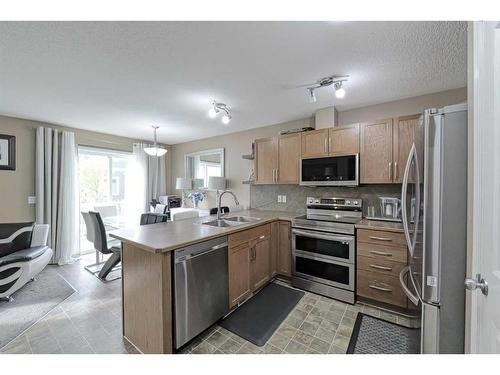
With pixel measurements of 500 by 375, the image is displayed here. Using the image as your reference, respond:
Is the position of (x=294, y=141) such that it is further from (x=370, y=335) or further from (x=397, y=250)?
(x=370, y=335)

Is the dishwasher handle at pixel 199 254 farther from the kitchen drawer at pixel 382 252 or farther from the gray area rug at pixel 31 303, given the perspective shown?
the gray area rug at pixel 31 303

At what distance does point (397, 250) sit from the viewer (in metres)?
2.01

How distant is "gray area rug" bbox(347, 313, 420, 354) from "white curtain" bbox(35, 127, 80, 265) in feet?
14.5

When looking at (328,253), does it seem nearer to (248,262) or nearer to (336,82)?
(248,262)

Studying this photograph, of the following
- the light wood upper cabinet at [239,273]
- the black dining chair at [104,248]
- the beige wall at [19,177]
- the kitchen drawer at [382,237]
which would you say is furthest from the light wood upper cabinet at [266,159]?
the beige wall at [19,177]

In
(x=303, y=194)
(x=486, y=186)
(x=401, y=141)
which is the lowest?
(x=303, y=194)

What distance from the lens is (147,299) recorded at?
4.98 feet

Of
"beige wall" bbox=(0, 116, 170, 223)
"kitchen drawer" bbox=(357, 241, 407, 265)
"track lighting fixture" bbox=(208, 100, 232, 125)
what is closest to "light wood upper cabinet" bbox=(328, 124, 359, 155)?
"kitchen drawer" bbox=(357, 241, 407, 265)

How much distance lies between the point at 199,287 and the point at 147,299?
1.25ft

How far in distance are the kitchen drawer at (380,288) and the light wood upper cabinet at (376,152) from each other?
1046 mm

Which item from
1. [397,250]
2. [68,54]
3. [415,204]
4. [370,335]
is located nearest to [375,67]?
[415,204]

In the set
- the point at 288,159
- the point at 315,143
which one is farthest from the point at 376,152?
the point at 288,159

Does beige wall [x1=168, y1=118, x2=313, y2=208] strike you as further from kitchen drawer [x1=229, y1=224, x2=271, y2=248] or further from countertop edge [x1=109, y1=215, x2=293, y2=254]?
countertop edge [x1=109, y1=215, x2=293, y2=254]

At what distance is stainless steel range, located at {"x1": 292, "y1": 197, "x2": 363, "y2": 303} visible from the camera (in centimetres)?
223
